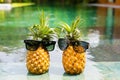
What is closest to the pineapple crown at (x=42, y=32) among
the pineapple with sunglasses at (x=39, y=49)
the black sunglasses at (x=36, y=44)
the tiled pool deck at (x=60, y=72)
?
the pineapple with sunglasses at (x=39, y=49)

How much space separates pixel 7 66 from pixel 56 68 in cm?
80

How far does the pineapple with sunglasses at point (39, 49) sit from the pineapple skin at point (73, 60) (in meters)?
0.26

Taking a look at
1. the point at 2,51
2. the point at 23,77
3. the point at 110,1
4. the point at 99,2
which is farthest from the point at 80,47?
the point at 99,2

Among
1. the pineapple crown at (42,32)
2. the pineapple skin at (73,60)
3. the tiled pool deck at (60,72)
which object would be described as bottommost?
the tiled pool deck at (60,72)

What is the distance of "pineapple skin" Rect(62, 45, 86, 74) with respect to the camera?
4301mm

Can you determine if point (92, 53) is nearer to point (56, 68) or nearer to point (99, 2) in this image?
point (56, 68)

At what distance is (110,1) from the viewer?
30.0 metres

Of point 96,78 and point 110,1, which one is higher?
point 96,78

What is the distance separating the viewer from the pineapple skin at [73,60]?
4.30 m

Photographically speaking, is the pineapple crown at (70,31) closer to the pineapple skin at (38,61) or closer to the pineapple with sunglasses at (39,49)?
the pineapple with sunglasses at (39,49)

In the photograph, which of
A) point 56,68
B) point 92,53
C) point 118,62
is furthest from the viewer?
point 92,53

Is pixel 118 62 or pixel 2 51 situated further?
pixel 2 51

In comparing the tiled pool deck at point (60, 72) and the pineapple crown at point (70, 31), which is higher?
the pineapple crown at point (70, 31)

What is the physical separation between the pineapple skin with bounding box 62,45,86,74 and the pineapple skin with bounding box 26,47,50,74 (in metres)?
0.28
